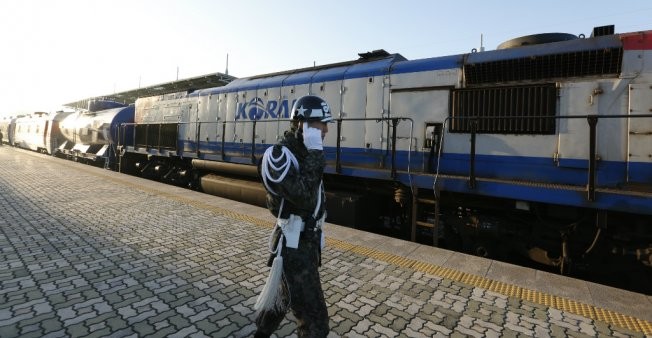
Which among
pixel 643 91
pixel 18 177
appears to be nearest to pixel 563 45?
pixel 643 91

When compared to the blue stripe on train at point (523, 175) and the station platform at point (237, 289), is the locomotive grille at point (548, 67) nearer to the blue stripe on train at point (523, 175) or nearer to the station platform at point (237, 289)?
the blue stripe on train at point (523, 175)

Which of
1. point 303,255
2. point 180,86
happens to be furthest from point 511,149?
point 180,86

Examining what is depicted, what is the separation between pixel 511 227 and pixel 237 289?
152 inches

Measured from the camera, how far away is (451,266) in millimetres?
4344

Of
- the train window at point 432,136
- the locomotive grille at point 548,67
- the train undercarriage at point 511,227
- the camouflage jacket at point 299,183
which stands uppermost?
the locomotive grille at point 548,67

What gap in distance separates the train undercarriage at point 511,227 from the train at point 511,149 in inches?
0.7

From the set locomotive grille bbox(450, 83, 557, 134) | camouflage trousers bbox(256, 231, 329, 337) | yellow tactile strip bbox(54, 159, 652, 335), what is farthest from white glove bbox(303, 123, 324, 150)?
locomotive grille bbox(450, 83, 557, 134)

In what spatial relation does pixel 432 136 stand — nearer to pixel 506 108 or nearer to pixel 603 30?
pixel 506 108

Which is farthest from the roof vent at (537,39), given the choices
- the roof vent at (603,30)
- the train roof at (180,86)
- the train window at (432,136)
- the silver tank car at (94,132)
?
the silver tank car at (94,132)

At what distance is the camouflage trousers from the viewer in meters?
2.12

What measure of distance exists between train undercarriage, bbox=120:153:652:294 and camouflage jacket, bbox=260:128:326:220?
3.40 meters

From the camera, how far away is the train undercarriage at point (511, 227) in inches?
163

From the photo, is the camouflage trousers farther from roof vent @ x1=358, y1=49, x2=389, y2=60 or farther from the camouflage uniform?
roof vent @ x1=358, y1=49, x2=389, y2=60

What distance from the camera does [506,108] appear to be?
5.23m
